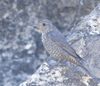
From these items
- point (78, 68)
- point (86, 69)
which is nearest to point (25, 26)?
point (78, 68)

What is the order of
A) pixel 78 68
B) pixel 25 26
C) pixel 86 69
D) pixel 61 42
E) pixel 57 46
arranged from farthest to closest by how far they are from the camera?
pixel 25 26 → pixel 57 46 → pixel 61 42 → pixel 78 68 → pixel 86 69

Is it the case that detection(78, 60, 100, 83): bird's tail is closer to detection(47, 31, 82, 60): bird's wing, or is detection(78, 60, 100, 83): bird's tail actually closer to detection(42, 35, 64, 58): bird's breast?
detection(47, 31, 82, 60): bird's wing

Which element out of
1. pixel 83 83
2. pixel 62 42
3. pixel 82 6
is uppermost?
pixel 82 6

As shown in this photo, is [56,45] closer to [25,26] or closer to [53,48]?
[53,48]

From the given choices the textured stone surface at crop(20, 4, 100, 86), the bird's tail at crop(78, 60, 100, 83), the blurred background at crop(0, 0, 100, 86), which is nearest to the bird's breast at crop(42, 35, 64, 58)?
the textured stone surface at crop(20, 4, 100, 86)

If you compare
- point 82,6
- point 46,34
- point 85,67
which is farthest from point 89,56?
point 82,6

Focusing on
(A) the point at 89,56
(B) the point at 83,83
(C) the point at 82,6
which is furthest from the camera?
(C) the point at 82,6

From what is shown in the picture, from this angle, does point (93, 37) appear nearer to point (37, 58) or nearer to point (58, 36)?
point (58, 36)
